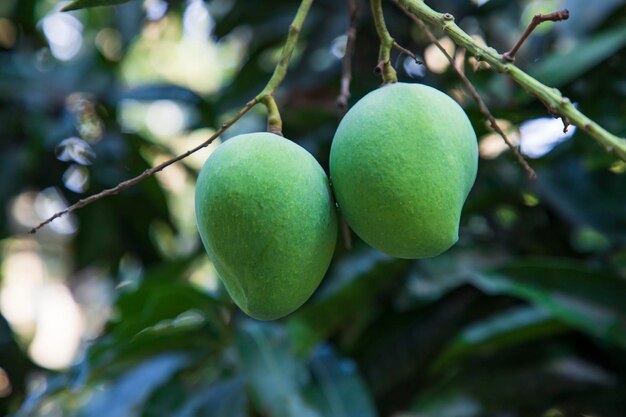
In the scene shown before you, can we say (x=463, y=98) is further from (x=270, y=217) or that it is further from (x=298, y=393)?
(x=270, y=217)

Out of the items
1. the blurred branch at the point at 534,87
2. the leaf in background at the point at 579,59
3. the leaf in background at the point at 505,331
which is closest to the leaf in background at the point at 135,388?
the leaf in background at the point at 505,331

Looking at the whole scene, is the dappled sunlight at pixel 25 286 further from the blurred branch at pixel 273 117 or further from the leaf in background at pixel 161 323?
the blurred branch at pixel 273 117

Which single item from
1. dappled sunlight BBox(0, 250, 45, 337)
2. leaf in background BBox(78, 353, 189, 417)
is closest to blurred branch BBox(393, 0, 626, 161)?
leaf in background BBox(78, 353, 189, 417)

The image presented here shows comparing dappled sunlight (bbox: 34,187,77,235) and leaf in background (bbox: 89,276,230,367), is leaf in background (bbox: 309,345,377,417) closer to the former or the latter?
leaf in background (bbox: 89,276,230,367)

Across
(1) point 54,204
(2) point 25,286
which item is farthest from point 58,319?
(1) point 54,204

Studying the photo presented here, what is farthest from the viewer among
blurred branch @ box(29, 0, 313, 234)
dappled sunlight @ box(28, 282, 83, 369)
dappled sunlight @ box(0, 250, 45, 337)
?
dappled sunlight @ box(28, 282, 83, 369)

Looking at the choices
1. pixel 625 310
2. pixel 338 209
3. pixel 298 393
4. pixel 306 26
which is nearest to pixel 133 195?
pixel 306 26

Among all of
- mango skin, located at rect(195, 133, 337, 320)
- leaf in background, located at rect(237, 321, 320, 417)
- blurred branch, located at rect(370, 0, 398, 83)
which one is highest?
blurred branch, located at rect(370, 0, 398, 83)
